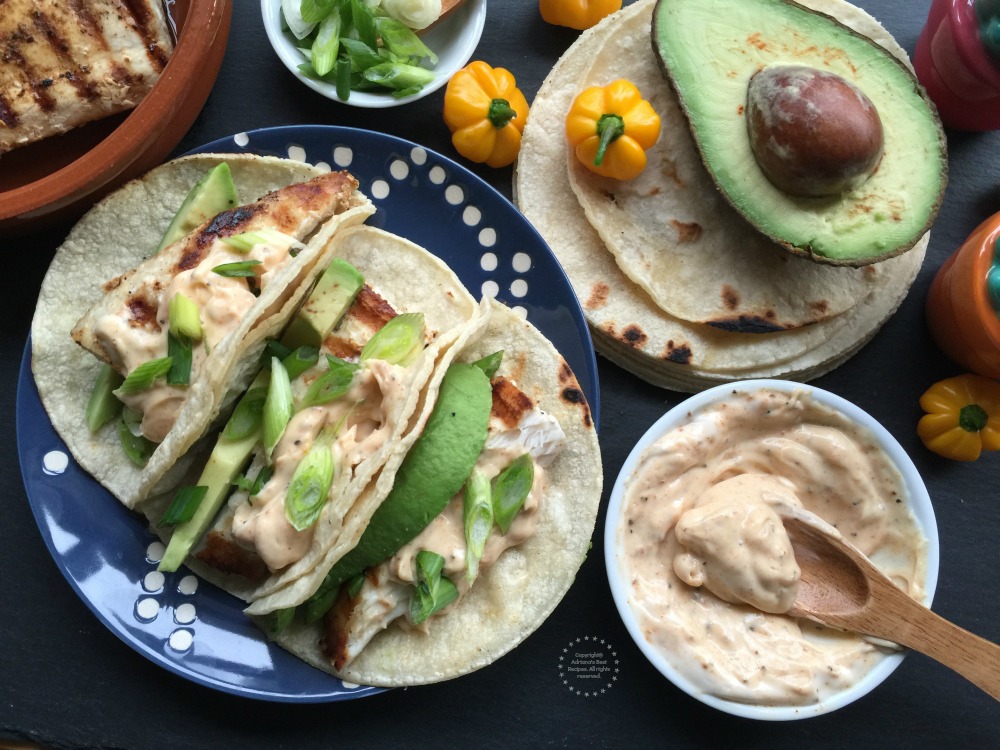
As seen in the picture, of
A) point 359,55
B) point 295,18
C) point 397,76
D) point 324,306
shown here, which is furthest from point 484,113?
point 324,306

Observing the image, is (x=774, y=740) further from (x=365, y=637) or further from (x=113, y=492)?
(x=113, y=492)

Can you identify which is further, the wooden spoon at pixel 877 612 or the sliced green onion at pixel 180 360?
the wooden spoon at pixel 877 612

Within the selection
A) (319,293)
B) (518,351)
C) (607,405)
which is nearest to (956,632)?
(607,405)

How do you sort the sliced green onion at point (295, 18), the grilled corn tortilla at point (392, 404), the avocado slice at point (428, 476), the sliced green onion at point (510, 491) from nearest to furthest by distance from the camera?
the grilled corn tortilla at point (392, 404), the avocado slice at point (428, 476), the sliced green onion at point (510, 491), the sliced green onion at point (295, 18)

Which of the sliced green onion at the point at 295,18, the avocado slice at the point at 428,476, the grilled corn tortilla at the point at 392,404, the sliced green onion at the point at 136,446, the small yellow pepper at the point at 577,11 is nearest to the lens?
the grilled corn tortilla at the point at 392,404

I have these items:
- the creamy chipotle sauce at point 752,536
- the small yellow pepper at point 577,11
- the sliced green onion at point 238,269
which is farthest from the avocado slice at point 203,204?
the creamy chipotle sauce at point 752,536

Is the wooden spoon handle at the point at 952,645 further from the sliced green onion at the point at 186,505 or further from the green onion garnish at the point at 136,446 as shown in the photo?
the green onion garnish at the point at 136,446
